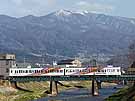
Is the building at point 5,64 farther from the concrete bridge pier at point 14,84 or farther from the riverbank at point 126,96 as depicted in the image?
the riverbank at point 126,96

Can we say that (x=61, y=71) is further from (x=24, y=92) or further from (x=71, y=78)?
(x=24, y=92)

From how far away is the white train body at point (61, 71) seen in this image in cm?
12462

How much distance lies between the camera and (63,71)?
127 m

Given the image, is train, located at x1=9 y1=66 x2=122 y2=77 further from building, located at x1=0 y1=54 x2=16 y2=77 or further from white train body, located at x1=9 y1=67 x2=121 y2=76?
building, located at x1=0 y1=54 x2=16 y2=77

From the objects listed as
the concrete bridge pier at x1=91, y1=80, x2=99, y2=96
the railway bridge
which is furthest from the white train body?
the concrete bridge pier at x1=91, y1=80, x2=99, y2=96

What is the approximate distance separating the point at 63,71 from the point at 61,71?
0.61m

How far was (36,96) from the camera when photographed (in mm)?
107875

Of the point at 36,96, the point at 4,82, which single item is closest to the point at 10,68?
the point at 4,82

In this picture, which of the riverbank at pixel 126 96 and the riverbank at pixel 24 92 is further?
the riverbank at pixel 24 92

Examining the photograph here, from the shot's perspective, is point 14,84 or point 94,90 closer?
point 94,90

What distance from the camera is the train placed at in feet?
409

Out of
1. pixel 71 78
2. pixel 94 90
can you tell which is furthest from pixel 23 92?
pixel 94 90

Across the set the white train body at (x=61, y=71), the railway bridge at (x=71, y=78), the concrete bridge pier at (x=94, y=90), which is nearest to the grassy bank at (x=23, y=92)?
the railway bridge at (x=71, y=78)

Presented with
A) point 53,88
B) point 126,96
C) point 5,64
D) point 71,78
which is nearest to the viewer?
point 126,96
